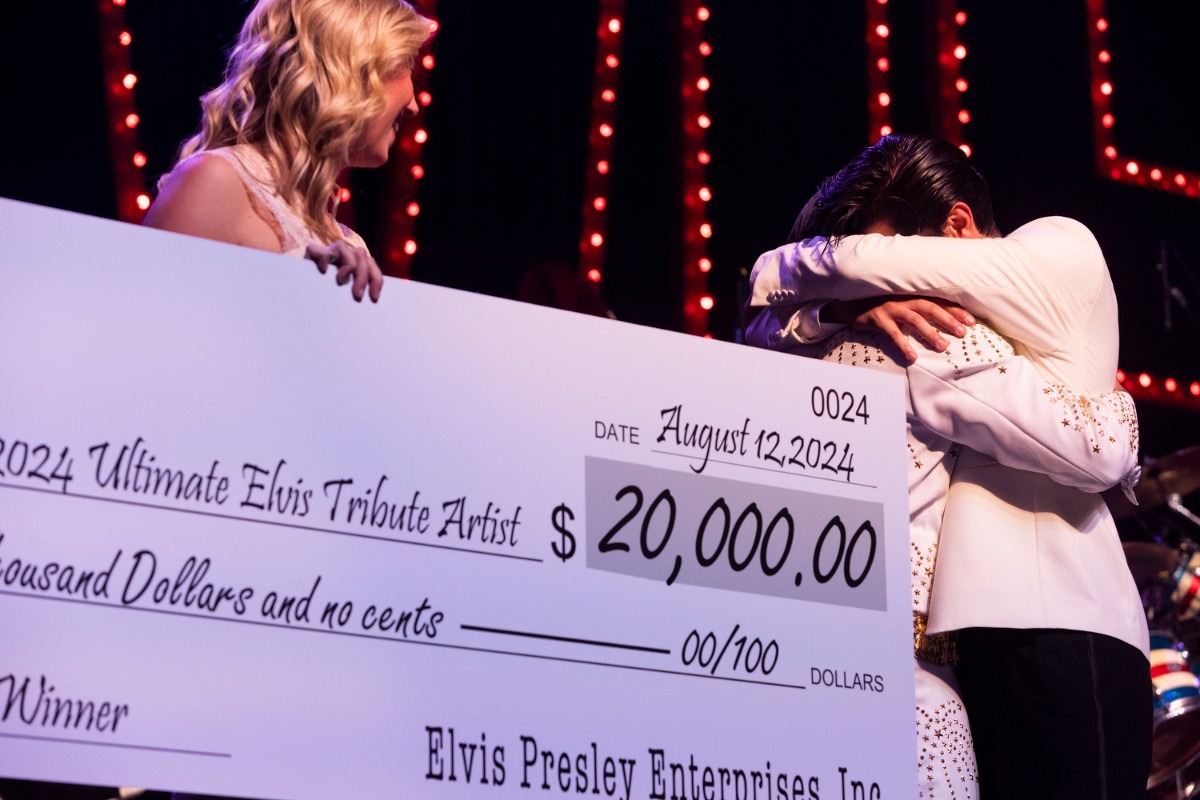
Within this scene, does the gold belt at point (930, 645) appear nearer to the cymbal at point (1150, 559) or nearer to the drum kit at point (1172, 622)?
the drum kit at point (1172, 622)

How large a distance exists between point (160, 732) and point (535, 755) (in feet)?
1.34

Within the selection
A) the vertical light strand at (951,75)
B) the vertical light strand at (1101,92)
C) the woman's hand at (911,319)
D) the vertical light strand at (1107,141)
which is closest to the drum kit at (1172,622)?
the vertical light strand at (1107,141)

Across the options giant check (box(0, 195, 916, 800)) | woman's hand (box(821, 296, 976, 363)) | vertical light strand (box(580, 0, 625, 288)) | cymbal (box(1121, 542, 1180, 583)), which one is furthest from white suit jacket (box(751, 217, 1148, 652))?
cymbal (box(1121, 542, 1180, 583))

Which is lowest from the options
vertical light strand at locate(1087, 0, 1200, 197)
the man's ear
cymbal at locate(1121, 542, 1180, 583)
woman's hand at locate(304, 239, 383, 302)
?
woman's hand at locate(304, 239, 383, 302)

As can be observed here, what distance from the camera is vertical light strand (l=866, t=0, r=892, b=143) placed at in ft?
13.6

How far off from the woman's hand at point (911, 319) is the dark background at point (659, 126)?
160cm

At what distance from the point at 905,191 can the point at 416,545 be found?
105 cm

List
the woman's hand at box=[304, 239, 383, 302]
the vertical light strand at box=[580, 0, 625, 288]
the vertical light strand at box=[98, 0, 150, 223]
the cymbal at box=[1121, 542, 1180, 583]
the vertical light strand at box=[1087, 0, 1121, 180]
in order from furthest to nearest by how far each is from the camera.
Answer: the cymbal at box=[1121, 542, 1180, 583] → the vertical light strand at box=[1087, 0, 1121, 180] → the vertical light strand at box=[580, 0, 625, 288] → the vertical light strand at box=[98, 0, 150, 223] → the woman's hand at box=[304, 239, 383, 302]

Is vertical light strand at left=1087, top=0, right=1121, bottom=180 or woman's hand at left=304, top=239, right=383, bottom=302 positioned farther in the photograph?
vertical light strand at left=1087, top=0, right=1121, bottom=180

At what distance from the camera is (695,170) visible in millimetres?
3908

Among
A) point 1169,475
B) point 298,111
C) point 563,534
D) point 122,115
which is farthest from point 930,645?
point 1169,475

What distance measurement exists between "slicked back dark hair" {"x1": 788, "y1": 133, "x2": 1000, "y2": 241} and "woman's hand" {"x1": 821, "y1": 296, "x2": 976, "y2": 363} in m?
0.14

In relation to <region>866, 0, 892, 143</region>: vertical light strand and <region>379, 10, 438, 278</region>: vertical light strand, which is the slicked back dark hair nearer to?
<region>379, 10, 438, 278</region>: vertical light strand

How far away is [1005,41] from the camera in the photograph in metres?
4.57
